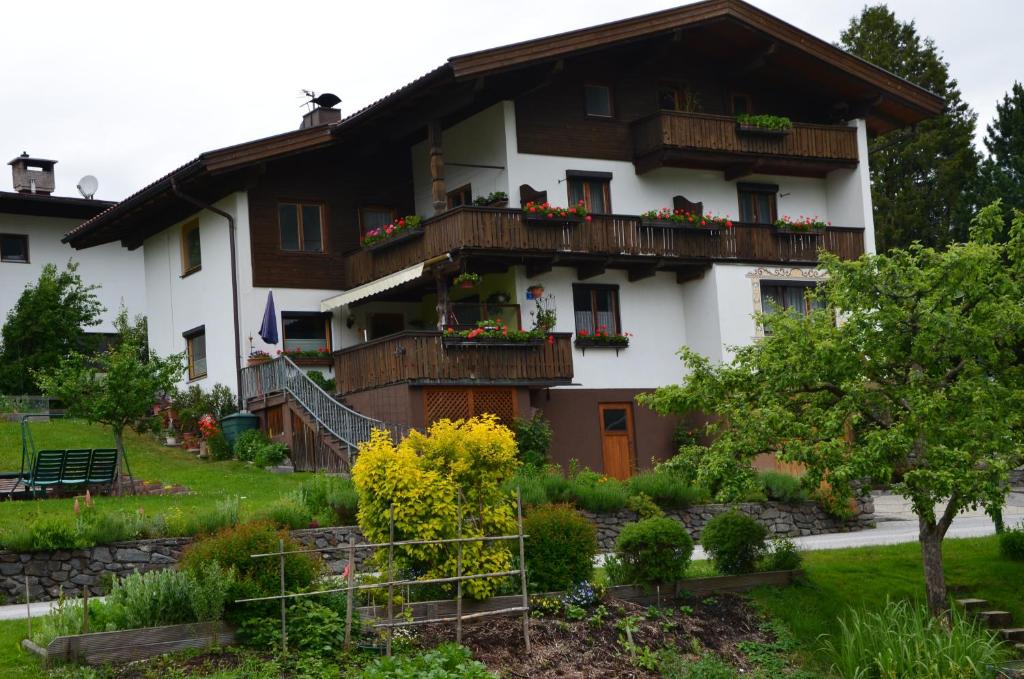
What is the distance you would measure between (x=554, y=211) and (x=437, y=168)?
2.87 meters

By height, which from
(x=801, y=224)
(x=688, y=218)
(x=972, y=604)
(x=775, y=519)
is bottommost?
(x=972, y=604)

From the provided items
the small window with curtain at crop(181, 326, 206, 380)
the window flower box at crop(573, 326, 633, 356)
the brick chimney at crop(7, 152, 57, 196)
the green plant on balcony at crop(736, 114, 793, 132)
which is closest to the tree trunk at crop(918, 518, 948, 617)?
the window flower box at crop(573, 326, 633, 356)

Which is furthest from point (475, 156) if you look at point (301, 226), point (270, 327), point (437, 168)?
point (270, 327)

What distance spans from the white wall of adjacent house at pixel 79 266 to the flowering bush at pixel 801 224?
68.5 feet

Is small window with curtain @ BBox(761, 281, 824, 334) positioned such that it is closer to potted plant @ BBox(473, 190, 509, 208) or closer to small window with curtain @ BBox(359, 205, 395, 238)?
potted plant @ BBox(473, 190, 509, 208)

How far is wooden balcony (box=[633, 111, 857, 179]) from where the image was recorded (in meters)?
34.0

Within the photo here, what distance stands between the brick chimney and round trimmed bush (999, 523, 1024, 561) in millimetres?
37333

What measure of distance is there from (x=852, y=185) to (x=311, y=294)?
1470 cm

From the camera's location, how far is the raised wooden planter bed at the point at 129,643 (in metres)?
13.2

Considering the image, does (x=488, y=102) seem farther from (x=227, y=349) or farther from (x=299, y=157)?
(x=227, y=349)

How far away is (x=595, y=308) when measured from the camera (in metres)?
33.6

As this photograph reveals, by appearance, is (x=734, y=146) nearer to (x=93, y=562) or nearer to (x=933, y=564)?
(x=933, y=564)

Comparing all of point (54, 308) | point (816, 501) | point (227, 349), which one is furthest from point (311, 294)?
point (816, 501)

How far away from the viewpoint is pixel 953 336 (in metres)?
17.5
